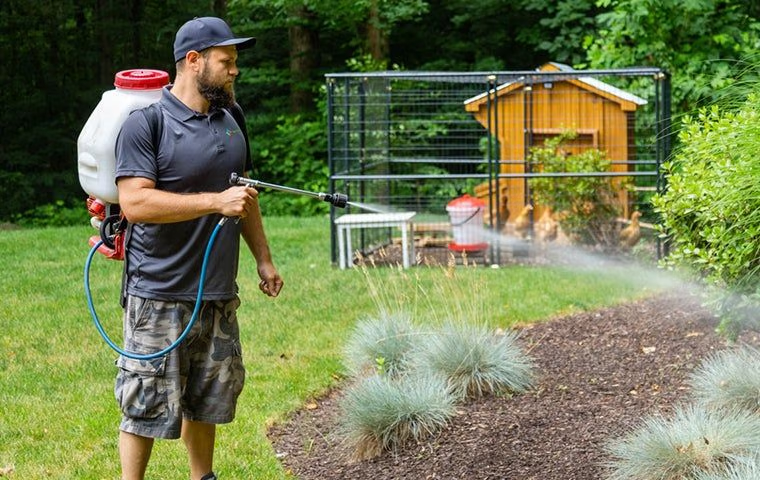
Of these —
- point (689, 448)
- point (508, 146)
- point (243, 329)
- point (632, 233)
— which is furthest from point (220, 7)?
point (689, 448)

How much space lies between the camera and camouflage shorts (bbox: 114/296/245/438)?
388cm

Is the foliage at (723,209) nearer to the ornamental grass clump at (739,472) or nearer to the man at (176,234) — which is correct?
the ornamental grass clump at (739,472)

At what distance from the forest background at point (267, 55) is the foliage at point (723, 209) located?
30.1ft

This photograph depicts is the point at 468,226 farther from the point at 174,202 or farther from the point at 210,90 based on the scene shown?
the point at 174,202

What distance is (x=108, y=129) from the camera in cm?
384

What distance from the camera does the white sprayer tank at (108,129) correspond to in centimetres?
385

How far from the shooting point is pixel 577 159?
10.3 metres

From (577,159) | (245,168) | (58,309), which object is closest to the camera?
(245,168)

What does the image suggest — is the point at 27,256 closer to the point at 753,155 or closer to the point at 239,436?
the point at 239,436

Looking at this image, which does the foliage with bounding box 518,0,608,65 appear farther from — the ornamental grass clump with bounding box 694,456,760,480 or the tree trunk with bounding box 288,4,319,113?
the ornamental grass clump with bounding box 694,456,760,480

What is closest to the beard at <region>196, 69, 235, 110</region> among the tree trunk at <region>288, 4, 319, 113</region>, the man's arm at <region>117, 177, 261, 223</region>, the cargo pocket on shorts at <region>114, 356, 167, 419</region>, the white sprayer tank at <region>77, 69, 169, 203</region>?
the white sprayer tank at <region>77, 69, 169, 203</region>

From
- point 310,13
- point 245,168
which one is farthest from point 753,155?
point 310,13

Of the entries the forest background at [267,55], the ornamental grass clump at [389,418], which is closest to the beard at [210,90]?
the ornamental grass clump at [389,418]

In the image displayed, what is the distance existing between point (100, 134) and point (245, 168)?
592mm
